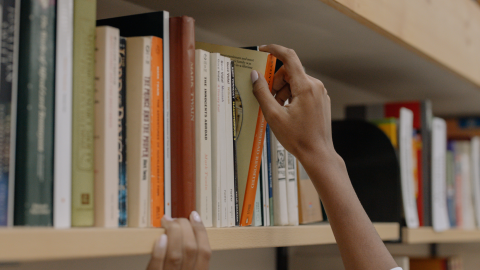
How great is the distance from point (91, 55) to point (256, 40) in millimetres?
567

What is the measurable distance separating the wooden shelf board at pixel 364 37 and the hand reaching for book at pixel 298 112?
0.46 ft

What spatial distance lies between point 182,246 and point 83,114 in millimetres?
201

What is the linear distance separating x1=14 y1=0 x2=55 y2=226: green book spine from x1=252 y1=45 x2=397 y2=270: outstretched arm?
35 centimetres

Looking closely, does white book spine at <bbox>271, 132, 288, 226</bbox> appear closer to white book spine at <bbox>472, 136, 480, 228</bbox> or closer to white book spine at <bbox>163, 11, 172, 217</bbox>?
white book spine at <bbox>163, 11, 172, 217</bbox>

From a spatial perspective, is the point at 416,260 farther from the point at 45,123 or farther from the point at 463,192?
the point at 45,123

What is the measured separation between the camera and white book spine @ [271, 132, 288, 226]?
80 centimetres

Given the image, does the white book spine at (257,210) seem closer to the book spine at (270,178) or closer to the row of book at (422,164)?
the book spine at (270,178)

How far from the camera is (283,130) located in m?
A: 0.74

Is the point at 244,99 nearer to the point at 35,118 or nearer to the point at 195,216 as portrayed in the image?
the point at 195,216

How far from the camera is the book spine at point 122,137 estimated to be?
0.55m

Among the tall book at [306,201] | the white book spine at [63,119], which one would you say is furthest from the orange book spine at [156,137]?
the tall book at [306,201]

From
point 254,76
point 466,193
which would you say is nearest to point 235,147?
point 254,76

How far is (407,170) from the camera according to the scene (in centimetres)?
120

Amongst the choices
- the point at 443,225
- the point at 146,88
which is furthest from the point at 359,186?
the point at 146,88
